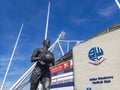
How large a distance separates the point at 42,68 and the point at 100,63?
8.32 metres

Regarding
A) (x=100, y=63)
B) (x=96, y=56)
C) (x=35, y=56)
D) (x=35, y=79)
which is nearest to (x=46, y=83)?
(x=35, y=79)

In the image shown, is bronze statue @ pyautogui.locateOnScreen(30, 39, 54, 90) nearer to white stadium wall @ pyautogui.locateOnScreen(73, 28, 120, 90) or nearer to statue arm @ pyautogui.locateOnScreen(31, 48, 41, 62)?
statue arm @ pyautogui.locateOnScreen(31, 48, 41, 62)

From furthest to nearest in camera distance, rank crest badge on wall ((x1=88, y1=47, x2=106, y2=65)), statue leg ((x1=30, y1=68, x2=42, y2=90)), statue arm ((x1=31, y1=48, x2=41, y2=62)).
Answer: crest badge on wall ((x1=88, y1=47, x2=106, y2=65)), statue leg ((x1=30, y1=68, x2=42, y2=90)), statue arm ((x1=31, y1=48, x2=41, y2=62))

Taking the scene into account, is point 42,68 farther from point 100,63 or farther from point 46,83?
point 100,63

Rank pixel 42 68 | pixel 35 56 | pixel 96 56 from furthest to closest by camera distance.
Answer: pixel 96 56, pixel 35 56, pixel 42 68

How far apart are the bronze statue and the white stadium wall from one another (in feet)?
23.6

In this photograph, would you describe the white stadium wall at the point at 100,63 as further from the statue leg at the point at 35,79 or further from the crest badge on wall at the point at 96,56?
the statue leg at the point at 35,79

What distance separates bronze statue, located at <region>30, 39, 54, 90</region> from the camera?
8957 millimetres

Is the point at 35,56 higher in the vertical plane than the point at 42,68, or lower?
higher

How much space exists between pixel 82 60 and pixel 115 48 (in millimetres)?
3471

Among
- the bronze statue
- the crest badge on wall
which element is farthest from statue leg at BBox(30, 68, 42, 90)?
the crest badge on wall

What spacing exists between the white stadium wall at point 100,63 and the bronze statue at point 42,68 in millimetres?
7205

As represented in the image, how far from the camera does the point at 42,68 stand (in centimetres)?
920

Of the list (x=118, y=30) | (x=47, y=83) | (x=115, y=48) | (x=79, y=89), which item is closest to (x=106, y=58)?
(x=115, y=48)
